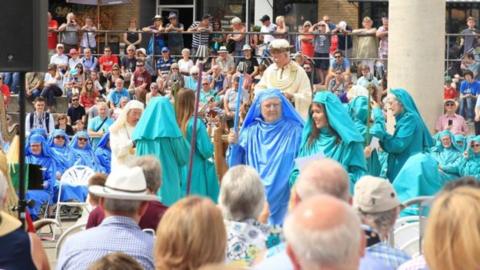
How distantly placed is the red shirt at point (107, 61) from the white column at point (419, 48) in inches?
531

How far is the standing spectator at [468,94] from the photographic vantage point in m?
23.5

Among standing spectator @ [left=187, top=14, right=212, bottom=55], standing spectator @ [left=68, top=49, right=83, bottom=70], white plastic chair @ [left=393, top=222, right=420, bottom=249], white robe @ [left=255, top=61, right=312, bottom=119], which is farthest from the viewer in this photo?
standing spectator @ [left=187, top=14, right=212, bottom=55]

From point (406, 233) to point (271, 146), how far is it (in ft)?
10.4

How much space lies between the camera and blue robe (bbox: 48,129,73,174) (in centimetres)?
1768

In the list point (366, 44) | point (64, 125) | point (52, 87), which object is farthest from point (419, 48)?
point (52, 87)

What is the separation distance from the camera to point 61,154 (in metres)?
18.0

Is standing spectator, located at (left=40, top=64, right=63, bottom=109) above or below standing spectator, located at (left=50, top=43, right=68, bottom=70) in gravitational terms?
below

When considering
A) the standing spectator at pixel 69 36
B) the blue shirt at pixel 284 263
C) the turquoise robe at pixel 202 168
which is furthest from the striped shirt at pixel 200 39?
the blue shirt at pixel 284 263

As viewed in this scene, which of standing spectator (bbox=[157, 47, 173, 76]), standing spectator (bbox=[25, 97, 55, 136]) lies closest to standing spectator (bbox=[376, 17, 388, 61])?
standing spectator (bbox=[157, 47, 173, 76])

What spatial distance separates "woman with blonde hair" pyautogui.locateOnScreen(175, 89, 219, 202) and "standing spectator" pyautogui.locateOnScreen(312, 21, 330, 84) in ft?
45.2

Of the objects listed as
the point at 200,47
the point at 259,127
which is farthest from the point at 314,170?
the point at 200,47

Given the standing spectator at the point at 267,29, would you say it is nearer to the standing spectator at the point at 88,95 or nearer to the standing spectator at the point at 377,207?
the standing spectator at the point at 88,95

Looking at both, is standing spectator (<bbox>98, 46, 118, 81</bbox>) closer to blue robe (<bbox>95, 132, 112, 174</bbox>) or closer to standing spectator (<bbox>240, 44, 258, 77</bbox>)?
standing spectator (<bbox>240, 44, 258, 77</bbox>)

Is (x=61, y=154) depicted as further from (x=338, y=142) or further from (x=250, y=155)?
(x=338, y=142)
